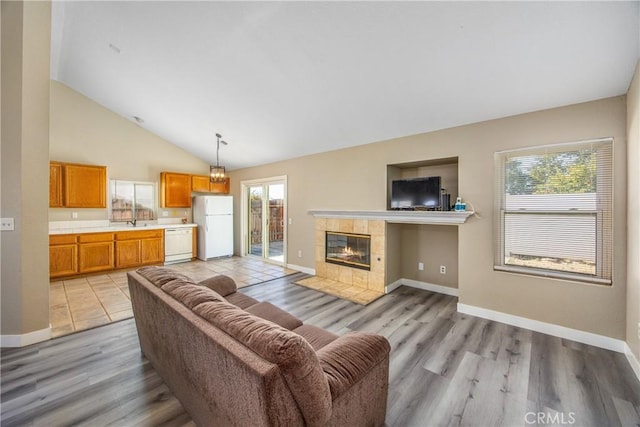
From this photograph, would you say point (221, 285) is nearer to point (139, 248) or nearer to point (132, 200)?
point (139, 248)

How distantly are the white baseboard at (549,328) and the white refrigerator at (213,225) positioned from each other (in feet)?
18.2

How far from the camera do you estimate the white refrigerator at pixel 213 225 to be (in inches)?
257

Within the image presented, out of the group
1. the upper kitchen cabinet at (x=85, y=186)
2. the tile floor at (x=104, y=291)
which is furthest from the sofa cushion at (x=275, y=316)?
the upper kitchen cabinet at (x=85, y=186)

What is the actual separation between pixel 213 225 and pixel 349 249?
374 centimetres

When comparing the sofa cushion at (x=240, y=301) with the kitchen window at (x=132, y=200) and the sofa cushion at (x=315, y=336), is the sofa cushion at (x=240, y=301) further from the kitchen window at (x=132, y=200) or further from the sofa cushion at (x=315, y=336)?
the kitchen window at (x=132, y=200)

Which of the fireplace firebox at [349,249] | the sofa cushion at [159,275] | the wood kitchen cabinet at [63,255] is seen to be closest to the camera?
the sofa cushion at [159,275]

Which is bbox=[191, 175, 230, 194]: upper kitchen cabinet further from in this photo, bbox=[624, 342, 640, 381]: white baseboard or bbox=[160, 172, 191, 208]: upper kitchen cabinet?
bbox=[624, 342, 640, 381]: white baseboard

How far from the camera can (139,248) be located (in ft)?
18.6

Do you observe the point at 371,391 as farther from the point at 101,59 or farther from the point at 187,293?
the point at 101,59

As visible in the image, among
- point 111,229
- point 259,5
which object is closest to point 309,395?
point 259,5

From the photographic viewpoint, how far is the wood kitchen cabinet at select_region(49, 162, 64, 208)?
493cm

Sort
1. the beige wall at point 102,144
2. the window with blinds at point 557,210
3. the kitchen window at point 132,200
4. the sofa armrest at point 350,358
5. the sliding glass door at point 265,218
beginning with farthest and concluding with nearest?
1. the sliding glass door at point 265,218
2. the kitchen window at point 132,200
3. the beige wall at point 102,144
4. the window with blinds at point 557,210
5. the sofa armrest at point 350,358

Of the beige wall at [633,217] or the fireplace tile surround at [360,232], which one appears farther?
the fireplace tile surround at [360,232]

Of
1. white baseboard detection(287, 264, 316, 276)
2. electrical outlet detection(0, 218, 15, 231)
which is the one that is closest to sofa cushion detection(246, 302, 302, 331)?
electrical outlet detection(0, 218, 15, 231)
